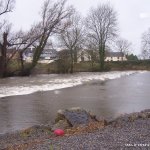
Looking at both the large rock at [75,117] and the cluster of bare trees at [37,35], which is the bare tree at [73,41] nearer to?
the cluster of bare trees at [37,35]

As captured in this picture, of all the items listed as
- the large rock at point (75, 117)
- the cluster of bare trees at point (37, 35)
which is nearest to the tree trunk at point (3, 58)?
the cluster of bare trees at point (37, 35)

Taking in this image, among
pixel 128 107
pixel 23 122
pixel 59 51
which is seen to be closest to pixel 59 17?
pixel 59 51

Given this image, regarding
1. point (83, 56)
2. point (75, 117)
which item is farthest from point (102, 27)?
point (75, 117)

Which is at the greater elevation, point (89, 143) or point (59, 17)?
point (59, 17)

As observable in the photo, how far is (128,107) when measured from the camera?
64.1ft

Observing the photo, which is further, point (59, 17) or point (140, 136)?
point (59, 17)

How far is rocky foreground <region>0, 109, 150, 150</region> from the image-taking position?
792cm

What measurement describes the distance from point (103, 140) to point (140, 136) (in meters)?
0.85

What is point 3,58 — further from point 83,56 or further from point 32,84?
point 83,56

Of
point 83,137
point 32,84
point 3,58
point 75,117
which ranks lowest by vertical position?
point 32,84

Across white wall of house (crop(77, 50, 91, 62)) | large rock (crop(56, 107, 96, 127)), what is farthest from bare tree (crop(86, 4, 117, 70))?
large rock (crop(56, 107, 96, 127))

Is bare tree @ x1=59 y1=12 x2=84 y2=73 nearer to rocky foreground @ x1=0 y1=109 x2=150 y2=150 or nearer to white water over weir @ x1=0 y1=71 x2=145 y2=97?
white water over weir @ x1=0 y1=71 x2=145 y2=97

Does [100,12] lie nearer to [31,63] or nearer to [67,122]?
[31,63]

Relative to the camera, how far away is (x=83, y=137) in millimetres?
9031
